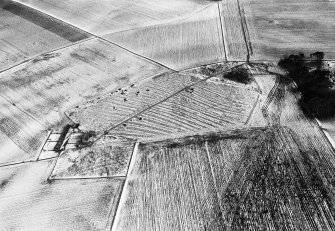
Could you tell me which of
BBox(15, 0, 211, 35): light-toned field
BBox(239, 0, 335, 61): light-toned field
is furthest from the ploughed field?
BBox(15, 0, 211, 35): light-toned field

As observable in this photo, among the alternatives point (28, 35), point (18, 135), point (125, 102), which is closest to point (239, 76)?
point (125, 102)

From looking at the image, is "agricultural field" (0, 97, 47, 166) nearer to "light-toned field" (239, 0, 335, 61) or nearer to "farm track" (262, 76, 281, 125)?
"farm track" (262, 76, 281, 125)

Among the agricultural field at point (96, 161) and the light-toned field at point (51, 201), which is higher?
the agricultural field at point (96, 161)

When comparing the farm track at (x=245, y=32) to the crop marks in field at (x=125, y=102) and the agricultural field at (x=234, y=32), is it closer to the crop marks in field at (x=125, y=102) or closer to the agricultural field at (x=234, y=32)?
the agricultural field at (x=234, y=32)

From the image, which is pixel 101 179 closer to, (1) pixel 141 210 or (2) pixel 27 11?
(1) pixel 141 210

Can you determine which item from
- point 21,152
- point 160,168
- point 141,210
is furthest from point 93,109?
point 141,210

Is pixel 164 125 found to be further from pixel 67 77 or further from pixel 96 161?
pixel 67 77

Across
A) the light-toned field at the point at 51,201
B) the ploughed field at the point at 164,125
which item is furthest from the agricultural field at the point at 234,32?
the light-toned field at the point at 51,201
